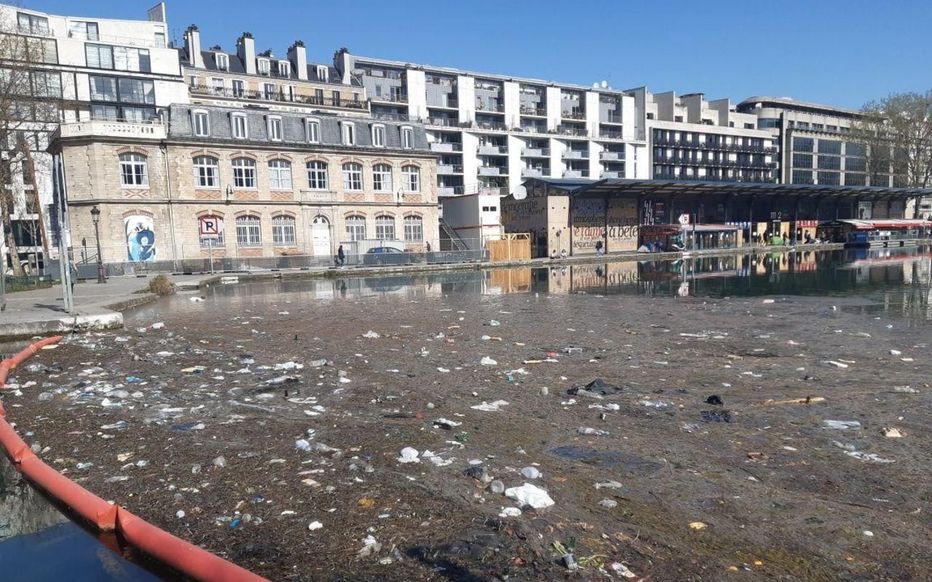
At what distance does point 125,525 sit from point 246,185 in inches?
1624

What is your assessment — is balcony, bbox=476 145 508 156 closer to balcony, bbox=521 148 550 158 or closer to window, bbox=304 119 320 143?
balcony, bbox=521 148 550 158

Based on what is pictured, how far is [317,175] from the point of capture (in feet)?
144

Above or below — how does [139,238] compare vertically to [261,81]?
below

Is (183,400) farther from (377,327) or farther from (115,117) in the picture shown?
(115,117)

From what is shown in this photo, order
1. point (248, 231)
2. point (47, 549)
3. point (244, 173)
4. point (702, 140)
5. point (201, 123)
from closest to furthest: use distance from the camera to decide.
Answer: point (47, 549)
point (201, 123)
point (244, 173)
point (248, 231)
point (702, 140)

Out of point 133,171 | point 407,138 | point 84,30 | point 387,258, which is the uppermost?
point 84,30

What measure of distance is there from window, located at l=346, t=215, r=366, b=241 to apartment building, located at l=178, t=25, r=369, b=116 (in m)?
22.7

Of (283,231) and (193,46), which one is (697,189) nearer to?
(283,231)

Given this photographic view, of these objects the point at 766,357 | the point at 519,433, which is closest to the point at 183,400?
the point at 519,433

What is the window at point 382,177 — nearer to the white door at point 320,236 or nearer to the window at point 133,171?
the white door at point 320,236

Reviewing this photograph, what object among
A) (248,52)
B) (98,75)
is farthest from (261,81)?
(98,75)

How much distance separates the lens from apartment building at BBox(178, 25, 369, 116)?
2422 inches

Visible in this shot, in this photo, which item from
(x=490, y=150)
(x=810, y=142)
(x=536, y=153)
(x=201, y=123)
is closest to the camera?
(x=201, y=123)

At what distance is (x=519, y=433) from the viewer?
5.37 m
